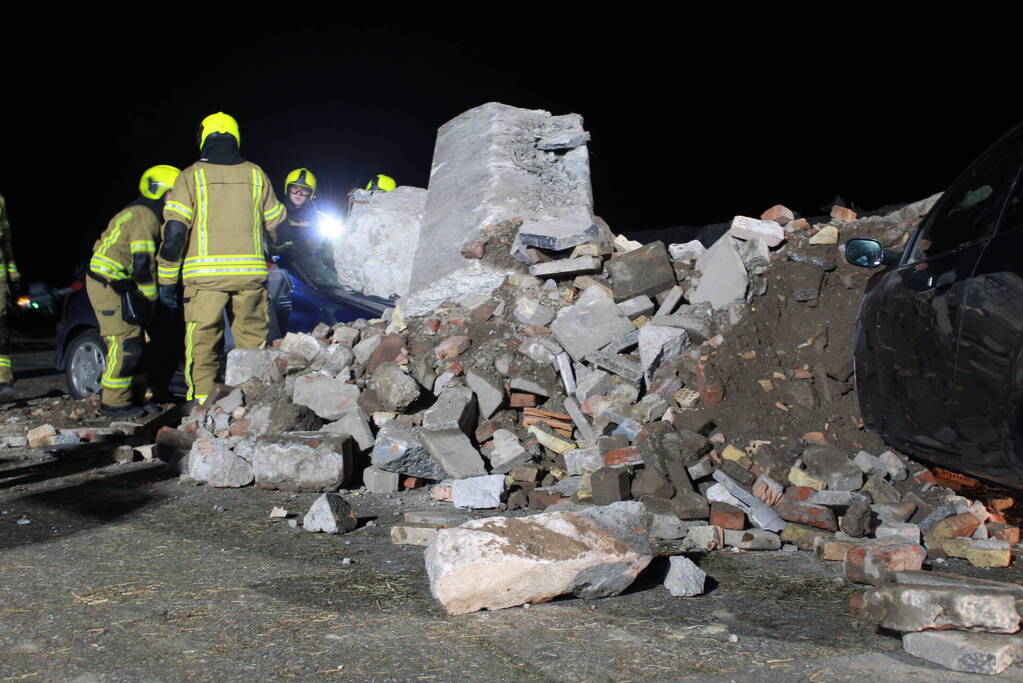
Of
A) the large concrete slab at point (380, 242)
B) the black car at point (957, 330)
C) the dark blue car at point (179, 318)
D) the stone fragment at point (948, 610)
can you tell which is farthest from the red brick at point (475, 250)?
the stone fragment at point (948, 610)

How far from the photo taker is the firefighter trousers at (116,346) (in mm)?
6559

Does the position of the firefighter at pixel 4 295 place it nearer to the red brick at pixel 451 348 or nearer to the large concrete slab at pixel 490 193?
the large concrete slab at pixel 490 193

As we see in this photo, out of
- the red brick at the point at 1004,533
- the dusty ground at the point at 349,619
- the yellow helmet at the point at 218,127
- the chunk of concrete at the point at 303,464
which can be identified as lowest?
the dusty ground at the point at 349,619

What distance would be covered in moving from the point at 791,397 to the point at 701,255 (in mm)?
1307

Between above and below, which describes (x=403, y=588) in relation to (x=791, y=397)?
below

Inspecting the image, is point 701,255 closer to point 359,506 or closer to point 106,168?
point 359,506

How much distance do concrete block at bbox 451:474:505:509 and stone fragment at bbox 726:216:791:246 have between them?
2208mm

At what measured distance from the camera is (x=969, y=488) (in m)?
3.63

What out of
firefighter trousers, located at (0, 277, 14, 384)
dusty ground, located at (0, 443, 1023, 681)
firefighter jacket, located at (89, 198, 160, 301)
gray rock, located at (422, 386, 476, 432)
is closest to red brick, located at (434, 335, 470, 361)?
gray rock, located at (422, 386, 476, 432)

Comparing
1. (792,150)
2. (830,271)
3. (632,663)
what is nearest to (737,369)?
(830,271)

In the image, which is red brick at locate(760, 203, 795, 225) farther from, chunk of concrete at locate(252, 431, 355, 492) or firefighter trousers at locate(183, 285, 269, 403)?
firefighter trousers at locate(183, 285, 269, 403)

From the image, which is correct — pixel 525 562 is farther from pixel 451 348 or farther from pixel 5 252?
pixel 5 252

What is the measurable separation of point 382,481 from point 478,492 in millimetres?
659

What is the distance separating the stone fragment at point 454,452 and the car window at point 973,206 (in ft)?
7.47
